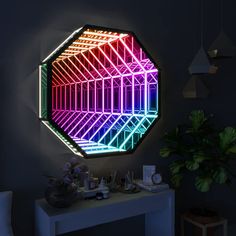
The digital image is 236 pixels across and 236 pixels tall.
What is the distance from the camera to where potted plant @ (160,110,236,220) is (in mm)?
2486

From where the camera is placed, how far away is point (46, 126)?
2.26m

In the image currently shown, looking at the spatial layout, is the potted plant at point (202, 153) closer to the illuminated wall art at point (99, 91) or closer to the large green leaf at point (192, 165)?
the large green leaf at point (192, 165)

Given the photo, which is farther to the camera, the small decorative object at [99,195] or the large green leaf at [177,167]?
the large green leaf at [177,167]

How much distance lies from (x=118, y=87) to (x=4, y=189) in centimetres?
123

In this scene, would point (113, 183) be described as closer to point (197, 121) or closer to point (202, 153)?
point (202, 153)

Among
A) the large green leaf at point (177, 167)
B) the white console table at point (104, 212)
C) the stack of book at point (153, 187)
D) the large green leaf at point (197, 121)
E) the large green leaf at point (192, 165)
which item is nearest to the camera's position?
the white console table at point (104, 212)

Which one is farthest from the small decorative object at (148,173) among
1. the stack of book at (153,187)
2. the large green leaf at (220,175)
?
the large green leaf at (220,175)

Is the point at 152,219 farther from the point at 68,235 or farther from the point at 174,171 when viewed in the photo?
the point at 68,235

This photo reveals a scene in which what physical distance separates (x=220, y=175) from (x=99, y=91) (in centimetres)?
126

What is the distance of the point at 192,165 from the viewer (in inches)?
98.4

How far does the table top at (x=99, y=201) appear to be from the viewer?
6.46ft

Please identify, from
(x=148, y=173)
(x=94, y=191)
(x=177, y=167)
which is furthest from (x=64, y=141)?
(x=177, y=167)

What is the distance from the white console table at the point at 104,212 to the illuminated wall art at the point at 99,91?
16.9 inches

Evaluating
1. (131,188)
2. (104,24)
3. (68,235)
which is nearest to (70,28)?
(104,24)
